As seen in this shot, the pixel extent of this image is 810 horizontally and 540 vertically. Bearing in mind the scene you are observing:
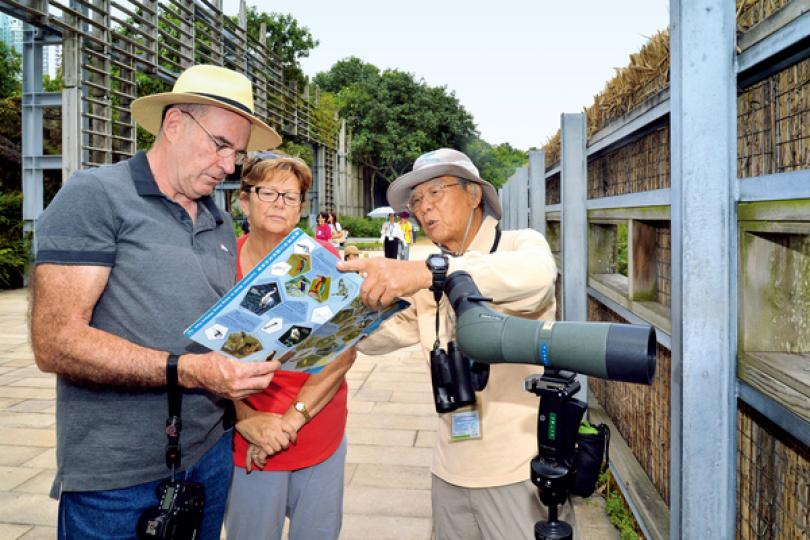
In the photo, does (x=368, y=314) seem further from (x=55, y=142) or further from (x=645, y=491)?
(x=55, y=142)

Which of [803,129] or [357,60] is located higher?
[357,60]

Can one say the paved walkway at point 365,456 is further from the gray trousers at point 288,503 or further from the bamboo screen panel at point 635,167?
the bamboo screen panel at point 635,167

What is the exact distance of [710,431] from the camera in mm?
1851

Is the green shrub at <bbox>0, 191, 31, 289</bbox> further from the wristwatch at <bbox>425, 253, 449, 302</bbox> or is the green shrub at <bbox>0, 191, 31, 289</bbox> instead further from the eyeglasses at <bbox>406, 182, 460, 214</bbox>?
the wristwatch at <bbox>425, 253, 449, 302</bbox>

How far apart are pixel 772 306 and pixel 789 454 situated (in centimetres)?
41

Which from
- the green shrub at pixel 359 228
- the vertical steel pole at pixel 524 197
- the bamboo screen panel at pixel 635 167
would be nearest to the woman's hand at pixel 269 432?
the bamboo screen panel at pixel 635 167

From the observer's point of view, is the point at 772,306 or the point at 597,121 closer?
the point at 772,306

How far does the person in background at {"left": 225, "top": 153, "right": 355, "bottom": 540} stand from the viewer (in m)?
2.40

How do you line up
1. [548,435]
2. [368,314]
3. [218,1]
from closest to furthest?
[548,435] < [368,314] < [218,1]

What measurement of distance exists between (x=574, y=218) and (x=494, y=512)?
252 centimetres

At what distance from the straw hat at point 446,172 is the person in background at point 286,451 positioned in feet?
1.29

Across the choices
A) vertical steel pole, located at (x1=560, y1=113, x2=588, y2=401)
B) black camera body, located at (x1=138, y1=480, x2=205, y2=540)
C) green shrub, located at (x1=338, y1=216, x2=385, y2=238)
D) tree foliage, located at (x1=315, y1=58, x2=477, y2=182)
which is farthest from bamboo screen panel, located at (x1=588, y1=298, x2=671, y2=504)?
tree foliage, located at (x1=315, y1=58, x2=477, y2=182)

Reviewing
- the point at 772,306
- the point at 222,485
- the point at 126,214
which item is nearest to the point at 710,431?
the point at 772,306

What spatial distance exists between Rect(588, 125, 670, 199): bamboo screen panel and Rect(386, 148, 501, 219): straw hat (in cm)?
82
